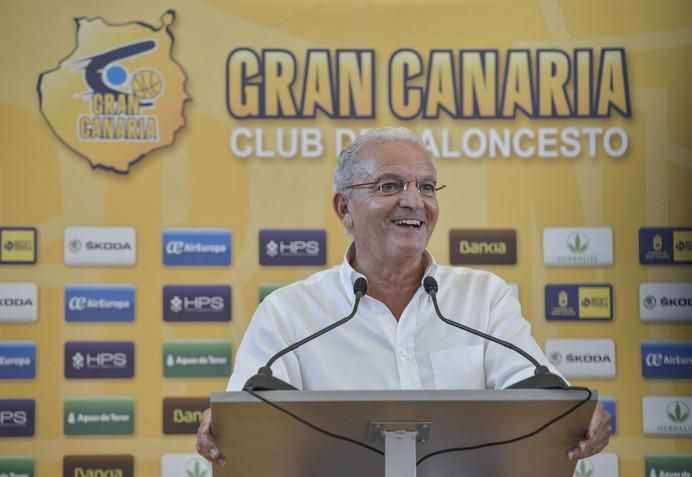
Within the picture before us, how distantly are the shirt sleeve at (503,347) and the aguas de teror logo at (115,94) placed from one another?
214 centimetres

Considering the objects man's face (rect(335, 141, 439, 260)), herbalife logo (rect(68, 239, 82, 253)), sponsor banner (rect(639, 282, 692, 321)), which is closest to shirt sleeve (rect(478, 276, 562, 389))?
man's face (rect(335, 141, 439, 260))

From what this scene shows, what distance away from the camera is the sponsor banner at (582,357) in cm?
426

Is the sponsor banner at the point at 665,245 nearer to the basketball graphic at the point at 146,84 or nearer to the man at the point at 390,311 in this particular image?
the man at the point at 390,311

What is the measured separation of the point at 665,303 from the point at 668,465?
72cm

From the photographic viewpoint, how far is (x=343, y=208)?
113 inches

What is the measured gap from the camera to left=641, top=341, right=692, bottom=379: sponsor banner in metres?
4.27

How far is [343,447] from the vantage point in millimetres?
1863

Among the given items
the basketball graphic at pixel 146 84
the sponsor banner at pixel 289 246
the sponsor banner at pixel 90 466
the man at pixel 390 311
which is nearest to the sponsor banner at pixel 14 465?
the sponsor banner at pixel 90 466

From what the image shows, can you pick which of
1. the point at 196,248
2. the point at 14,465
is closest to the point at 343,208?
the point at 196,248

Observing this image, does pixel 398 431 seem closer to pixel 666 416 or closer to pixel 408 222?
pixel 408 222

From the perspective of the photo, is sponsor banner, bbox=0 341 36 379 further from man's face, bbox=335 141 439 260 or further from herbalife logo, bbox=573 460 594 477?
herbalife logo, bbox=573 460 594 477

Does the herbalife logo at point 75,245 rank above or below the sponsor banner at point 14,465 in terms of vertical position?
above

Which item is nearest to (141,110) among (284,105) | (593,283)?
(284,105)

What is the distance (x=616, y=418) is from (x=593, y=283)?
613 mm
